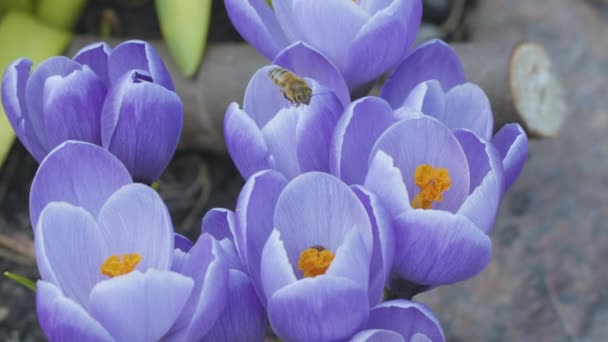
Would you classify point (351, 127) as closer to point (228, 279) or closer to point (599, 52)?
point (228, 279)

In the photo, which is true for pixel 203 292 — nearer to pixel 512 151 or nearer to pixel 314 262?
pixel 314 262

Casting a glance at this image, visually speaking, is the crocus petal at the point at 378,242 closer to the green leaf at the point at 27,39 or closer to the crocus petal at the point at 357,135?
→ the crocus petal at the point at 357,135

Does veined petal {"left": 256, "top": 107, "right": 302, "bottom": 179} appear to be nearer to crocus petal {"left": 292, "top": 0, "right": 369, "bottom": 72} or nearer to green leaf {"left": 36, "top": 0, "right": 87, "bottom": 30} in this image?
crocus petal {"left": 292, "top": 0, "right": 369, "bottom": 72}

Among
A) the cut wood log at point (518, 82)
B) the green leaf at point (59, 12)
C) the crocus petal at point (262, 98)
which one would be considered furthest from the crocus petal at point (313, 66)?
the green leaf at point (59, 12)

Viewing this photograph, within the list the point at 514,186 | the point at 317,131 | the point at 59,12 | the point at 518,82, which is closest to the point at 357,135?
the point at 317,131

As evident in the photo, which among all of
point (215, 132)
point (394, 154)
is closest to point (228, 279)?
point (394, 154)

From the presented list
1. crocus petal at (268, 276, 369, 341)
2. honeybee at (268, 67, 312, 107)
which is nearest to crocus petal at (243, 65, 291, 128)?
honeybee at (268, 67, 312, 107)

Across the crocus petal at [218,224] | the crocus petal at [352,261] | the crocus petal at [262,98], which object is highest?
the crocus petal at [262,98]
